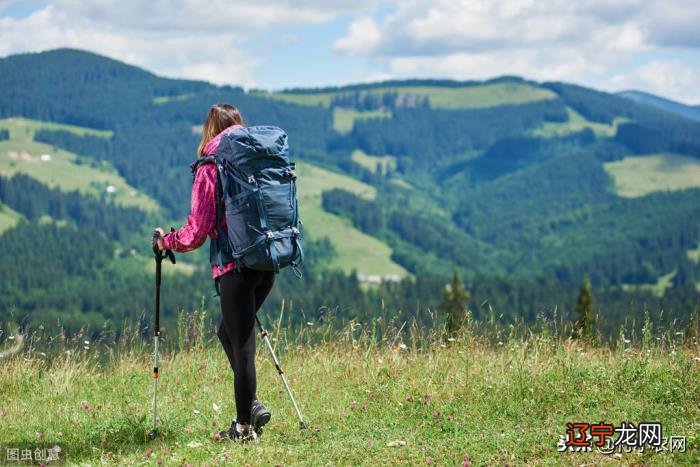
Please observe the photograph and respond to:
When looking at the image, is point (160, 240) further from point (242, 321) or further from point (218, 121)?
point (218, 121)

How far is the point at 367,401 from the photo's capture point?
9133mm

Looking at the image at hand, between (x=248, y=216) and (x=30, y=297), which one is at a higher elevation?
(x=248, y=216)

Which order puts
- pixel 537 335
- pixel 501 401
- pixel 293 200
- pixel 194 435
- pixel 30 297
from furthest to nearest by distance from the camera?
pixel 30 297
pixel 537 335
pixel 501 401
pixel 194 435
pixel 293 200

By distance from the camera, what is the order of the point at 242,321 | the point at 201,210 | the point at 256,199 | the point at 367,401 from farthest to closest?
the point at 367,401, the point at 242,321, the point at 201,210, the point at 256,199

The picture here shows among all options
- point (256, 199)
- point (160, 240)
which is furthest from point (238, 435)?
point (256, 199)

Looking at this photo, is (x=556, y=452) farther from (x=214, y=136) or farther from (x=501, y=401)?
(x=214, y=136)

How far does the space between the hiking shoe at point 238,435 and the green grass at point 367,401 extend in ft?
0.30

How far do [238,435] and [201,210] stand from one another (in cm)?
203

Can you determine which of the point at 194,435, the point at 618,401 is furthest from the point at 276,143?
the point at 618,401

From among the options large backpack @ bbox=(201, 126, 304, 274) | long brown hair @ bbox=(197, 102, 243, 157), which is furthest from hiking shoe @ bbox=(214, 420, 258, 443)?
long brown hair @ bbox=(197, 102, 243, 157)

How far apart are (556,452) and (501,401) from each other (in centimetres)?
158

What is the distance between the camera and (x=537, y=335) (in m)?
10.5

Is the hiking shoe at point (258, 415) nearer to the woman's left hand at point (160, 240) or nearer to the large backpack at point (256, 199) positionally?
the large backpack at point (256, 199)

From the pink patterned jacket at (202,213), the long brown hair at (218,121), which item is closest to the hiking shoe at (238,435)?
the pink patterned jacket at (202,213)
